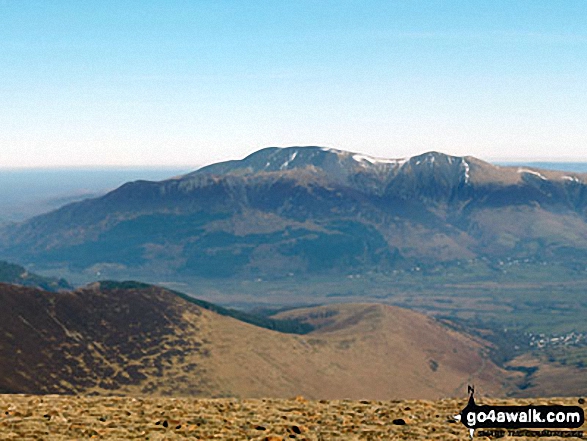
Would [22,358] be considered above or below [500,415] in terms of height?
below

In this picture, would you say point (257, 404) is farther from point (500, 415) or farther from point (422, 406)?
point (500, 415)

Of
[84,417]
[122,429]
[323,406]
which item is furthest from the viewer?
[323,406]

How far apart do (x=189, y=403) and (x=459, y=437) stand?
21.2 meters

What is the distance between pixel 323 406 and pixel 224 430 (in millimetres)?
10509

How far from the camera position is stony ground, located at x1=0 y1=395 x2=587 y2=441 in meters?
32.9

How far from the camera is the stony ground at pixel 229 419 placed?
108 feet

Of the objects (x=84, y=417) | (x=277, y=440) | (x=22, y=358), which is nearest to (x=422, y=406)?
(x=277, y=440)

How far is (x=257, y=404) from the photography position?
4378cm

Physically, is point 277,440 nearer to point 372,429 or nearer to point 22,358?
point 372,429

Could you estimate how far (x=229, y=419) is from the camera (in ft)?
123

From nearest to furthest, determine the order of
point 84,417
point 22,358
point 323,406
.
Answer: point 84,417 → point 323,406 → point 22,358

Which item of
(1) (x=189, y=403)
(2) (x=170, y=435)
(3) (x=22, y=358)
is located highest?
(2) (x=170, y=435)

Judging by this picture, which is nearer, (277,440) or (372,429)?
(277,440)

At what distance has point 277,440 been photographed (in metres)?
31.6
